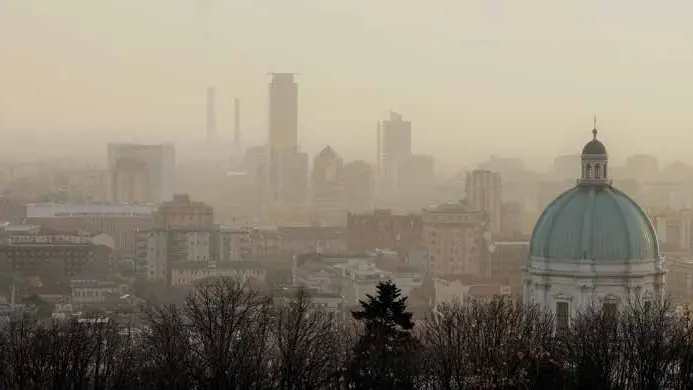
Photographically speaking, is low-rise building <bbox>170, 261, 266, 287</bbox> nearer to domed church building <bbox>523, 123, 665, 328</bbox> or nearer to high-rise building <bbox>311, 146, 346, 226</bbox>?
domed church building <bbox>523, 123, 665, 328</bbox>

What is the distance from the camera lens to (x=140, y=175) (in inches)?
4680

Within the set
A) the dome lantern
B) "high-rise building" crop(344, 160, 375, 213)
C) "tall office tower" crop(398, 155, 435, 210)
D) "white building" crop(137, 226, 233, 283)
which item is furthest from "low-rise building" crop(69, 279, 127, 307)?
"high-rise building" crop(344, 160, 375, 213)

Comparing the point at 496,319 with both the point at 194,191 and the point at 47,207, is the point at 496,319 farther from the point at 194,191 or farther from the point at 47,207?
the point at 194,191

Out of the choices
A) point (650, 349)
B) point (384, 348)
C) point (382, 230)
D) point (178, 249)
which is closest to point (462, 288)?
point (178, 249)

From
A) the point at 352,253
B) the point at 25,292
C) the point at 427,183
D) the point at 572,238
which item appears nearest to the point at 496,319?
the point at 572,238

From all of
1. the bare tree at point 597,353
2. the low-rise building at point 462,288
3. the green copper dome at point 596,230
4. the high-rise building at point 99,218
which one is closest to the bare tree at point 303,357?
the bare tree at point 597,353

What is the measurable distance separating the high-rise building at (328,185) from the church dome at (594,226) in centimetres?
7959

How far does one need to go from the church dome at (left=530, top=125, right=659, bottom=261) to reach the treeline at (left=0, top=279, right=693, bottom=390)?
2930 mm

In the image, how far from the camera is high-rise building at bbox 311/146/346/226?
115 metres

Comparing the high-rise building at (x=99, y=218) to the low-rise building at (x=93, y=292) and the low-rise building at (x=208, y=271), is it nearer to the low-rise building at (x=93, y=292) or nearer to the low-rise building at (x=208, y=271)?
the low-rise building at (x=208, y=271)

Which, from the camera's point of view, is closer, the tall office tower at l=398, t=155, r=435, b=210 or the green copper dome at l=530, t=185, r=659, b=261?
the green copper dome at l=530, t=185, r=659, b=261

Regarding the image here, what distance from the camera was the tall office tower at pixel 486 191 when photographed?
9419 centimetres

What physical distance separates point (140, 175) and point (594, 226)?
284ft

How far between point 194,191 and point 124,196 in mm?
4153
